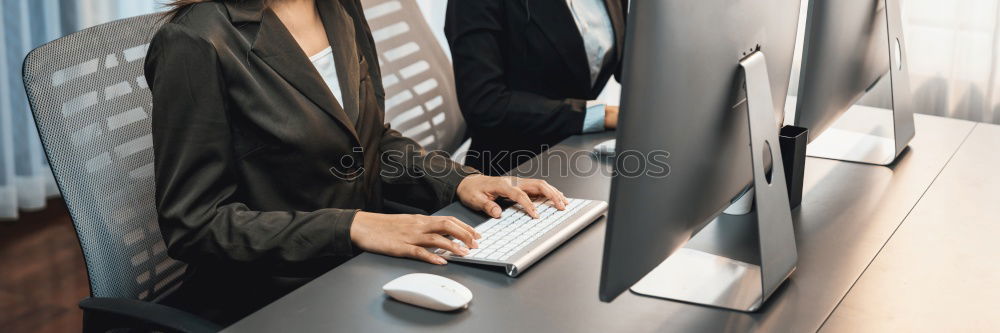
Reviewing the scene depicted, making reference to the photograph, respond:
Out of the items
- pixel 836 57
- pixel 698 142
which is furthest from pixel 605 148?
pixel 698 142

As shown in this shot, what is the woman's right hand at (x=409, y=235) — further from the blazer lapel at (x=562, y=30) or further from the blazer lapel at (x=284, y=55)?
the blazer lapel at (x=562, y=30)

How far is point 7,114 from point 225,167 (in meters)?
2.10

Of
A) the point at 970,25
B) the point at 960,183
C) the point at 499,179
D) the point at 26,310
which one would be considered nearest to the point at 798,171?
the point at 960,183

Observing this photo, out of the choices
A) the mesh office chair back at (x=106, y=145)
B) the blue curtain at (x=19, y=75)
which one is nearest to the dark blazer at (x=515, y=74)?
the mesh office chair back at (x=106, y=145)

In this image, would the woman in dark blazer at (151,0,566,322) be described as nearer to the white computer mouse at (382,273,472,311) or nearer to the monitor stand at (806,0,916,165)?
the white computer mouse at (382,273,472,311)

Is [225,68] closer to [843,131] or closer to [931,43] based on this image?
[843,131]

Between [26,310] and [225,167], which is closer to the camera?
[225,167]

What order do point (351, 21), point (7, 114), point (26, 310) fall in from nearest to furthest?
point (351, 21) < point (26, 310) < point (7, 114)

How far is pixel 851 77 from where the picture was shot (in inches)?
63.6

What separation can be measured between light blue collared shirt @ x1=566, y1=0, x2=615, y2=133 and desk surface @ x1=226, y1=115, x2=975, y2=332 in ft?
1.86

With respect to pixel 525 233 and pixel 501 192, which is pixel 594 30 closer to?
pixel 501 192

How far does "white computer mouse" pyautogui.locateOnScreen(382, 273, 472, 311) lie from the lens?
3.65 ft

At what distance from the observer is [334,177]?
149cm

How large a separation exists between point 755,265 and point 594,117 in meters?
0.69
